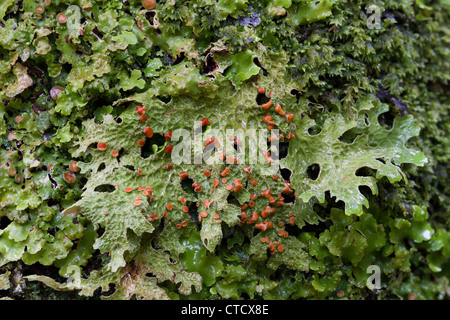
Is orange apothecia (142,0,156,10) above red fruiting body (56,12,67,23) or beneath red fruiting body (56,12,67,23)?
above

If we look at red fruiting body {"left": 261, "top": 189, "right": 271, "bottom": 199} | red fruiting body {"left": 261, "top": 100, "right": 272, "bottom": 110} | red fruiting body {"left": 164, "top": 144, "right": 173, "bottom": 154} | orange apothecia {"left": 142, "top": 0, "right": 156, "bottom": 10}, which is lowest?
red fruiting body {"left": 261, "top": 189, "right": 271, "bottom": 199}

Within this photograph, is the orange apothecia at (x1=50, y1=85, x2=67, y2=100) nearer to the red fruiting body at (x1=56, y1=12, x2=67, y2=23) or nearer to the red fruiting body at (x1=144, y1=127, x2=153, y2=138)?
the red fruiting body at (x1=56, y1=12, x2=67, y2=23)

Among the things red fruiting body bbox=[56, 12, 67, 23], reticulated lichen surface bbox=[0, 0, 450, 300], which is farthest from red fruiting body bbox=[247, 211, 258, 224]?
red fruiting body bbox=[56, 12, 67, 23]

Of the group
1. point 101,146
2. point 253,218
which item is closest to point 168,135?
point 101,146

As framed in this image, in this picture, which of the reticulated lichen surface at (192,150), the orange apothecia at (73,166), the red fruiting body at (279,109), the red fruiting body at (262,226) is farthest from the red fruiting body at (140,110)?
the red fruiting body at (262,226)

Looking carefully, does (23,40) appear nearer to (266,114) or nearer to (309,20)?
(266,114)

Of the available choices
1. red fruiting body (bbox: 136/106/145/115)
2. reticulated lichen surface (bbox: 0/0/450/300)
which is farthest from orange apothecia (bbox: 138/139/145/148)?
red fruiting body (bbox: 136/106/145/115)

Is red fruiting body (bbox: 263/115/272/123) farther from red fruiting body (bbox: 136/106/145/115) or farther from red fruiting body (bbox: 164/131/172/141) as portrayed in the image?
red fruiting body (bbox: 136/106/145/115)

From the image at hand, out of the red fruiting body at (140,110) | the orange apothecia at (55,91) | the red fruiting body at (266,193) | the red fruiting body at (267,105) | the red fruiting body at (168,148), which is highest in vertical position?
the orange apothecia at (55,91)

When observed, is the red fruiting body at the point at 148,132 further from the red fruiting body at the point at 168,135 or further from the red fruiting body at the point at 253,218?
the red fruiting body at the point at 253,218

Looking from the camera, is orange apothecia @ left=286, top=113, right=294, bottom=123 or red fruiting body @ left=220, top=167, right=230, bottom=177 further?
orange apothecia @ left=286, top=113, right=294, bottom=123

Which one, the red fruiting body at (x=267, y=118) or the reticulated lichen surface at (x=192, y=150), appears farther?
the red fruiting body at (x=267, y=118)
